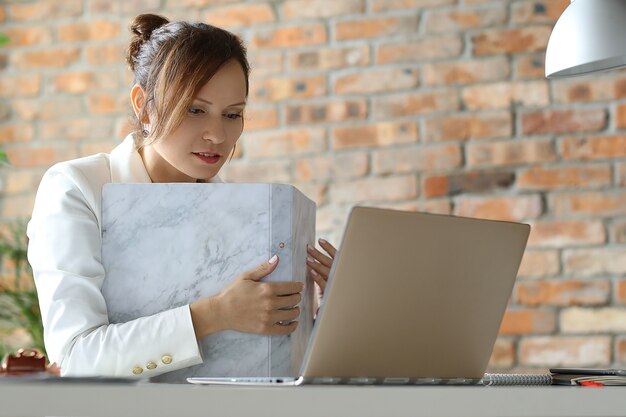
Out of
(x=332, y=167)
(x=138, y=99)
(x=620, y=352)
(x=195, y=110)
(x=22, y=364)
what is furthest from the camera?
(x=332, y=167)

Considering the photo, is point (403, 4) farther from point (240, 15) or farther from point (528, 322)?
point (528, 322)

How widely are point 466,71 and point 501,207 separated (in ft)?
1.30

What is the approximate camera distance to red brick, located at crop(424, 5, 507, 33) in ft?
8.39

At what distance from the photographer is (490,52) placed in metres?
2.56

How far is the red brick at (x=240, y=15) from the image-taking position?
2742 mm

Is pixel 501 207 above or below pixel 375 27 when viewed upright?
below

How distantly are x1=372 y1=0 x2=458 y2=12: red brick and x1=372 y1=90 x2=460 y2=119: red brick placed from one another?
0.25 meters

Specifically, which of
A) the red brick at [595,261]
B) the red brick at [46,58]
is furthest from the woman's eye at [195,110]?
the red brick at [46,58]

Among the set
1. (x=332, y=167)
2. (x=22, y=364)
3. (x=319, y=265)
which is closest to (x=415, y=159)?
(x=332, y=167)

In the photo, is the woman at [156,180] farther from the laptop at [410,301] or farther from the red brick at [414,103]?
the red brick at [414,103]

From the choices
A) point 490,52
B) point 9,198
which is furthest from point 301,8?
point 9,198

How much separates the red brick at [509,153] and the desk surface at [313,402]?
1.75 meters

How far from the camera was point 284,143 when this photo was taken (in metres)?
2.69

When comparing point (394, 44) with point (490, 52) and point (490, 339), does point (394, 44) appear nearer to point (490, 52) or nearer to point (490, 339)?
point (490, 52)
